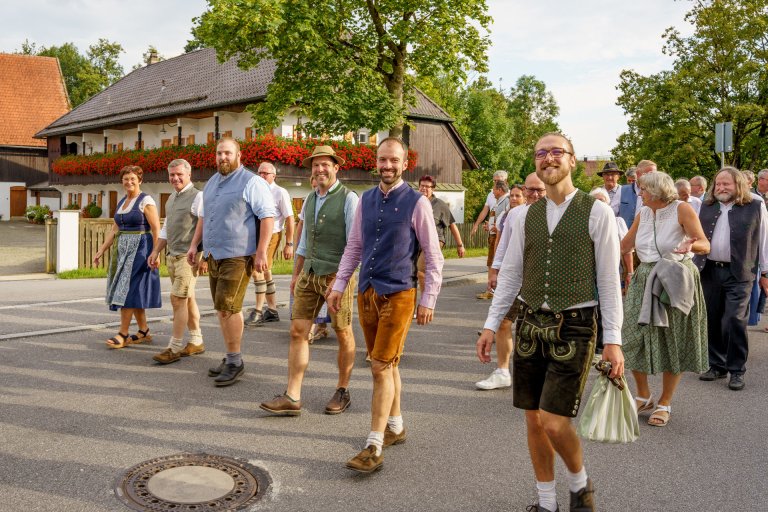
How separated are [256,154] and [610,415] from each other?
27.1 meters

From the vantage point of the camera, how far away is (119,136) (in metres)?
42.2

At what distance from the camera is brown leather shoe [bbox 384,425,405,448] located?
484 cm

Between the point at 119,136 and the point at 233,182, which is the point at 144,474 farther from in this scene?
the point at 119,136

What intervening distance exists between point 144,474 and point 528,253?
261 centimetres

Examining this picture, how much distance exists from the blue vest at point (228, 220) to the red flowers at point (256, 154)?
18692 millimetres

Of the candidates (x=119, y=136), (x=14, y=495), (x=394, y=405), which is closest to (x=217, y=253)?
(x=394, y=405)

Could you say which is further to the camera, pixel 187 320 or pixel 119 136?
pixel 119 136

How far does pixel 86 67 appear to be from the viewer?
71125 millimetres

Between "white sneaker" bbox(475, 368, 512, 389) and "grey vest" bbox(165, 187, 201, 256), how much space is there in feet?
10.9

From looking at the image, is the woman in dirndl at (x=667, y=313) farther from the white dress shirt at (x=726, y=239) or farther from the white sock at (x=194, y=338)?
the white sock at (x=194, y=338)

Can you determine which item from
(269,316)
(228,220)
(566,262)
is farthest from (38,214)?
(566,262)

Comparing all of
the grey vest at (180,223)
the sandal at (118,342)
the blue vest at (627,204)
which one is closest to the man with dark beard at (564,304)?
the grey vest at (180,223)

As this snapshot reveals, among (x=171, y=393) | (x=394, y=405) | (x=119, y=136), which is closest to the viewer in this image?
(x=394, y=405)

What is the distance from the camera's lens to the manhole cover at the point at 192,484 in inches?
150
